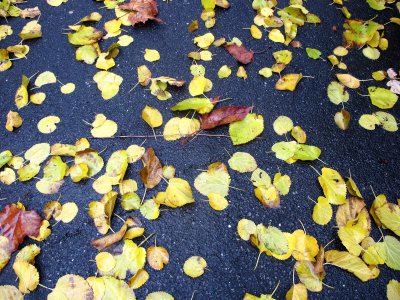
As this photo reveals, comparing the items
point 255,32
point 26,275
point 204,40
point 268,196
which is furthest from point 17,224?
point 255,32

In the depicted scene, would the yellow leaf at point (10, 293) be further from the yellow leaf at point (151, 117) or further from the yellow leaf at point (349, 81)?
the yellow leaf at point (349, 81)

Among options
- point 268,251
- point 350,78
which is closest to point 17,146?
point 268,251

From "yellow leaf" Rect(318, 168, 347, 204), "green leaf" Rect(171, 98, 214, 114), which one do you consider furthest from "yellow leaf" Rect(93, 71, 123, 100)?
"yellow leaf" Rect(318, 168, 347, 204)

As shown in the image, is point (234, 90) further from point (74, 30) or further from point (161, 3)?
point (74, 30)

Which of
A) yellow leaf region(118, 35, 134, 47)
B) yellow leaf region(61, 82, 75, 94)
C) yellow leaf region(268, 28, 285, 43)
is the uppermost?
yellow leaf region(268, 28, 285, 43)

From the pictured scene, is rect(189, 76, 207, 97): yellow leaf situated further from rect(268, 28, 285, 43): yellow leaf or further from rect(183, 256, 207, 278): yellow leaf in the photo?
rect(183, 256, 207, 278): yellow leaf

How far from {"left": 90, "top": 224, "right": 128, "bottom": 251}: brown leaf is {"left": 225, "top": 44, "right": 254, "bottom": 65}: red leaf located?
1.25 meters

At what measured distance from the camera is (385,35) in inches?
91.4

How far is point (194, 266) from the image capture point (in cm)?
144

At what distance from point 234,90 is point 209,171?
57 centimetres

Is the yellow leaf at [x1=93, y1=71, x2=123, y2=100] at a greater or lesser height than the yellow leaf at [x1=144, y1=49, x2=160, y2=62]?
lesser

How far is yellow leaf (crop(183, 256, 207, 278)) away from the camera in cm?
142

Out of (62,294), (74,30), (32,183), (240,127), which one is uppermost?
(74,30)

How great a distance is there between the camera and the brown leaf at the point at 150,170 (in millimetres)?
1621
